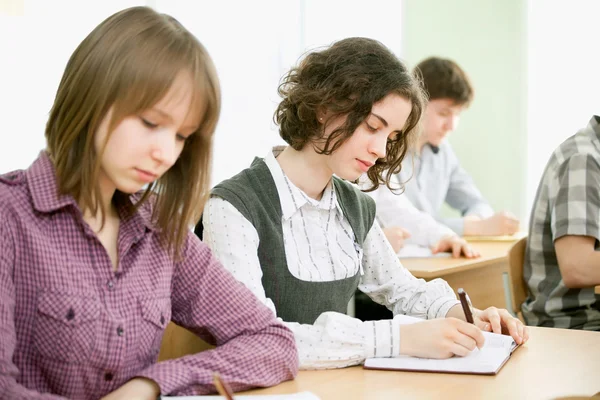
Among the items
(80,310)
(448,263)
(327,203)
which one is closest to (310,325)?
(327,203)

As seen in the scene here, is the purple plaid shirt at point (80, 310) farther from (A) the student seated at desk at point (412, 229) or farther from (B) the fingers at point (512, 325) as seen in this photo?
(A) the student seated at desk at point (412, 229)

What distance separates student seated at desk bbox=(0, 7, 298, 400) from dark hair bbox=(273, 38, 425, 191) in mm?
563

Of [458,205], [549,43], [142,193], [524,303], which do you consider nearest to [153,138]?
[142,193]

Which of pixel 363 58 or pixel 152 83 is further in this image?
pixel 363 58

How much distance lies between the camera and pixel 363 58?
176cm

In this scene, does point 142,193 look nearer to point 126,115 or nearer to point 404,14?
point 126,115

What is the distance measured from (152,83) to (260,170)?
0.69 meters

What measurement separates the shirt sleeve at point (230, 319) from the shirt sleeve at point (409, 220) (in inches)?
75.8

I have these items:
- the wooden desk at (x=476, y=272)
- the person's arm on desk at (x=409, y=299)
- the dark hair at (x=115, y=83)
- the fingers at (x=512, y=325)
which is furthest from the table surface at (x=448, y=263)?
the dark hair at (x=115, y=83)

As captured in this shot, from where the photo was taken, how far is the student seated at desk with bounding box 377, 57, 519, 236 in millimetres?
3730

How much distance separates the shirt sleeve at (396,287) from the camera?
5.92ft

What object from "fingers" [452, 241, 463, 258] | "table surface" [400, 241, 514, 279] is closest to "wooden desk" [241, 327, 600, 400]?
"table surface" [400, 241, 514, 279]

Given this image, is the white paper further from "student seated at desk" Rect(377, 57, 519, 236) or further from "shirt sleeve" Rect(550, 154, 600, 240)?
"shirt sleeve" Rect(550, 154, 600, 240)

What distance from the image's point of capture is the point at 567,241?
88.7 inches
